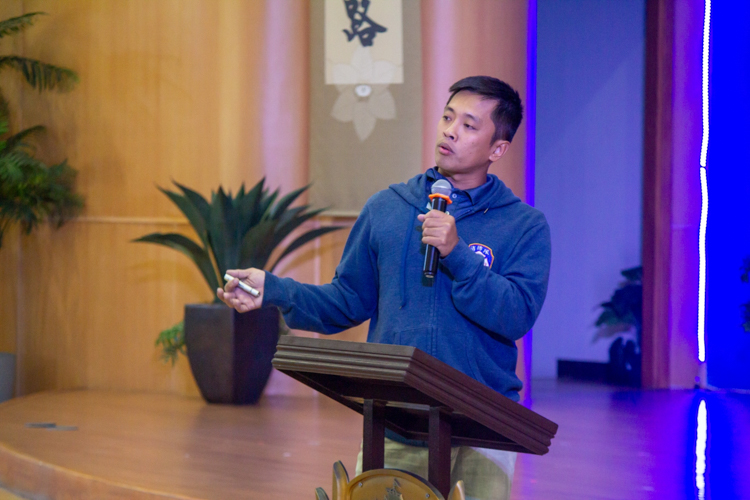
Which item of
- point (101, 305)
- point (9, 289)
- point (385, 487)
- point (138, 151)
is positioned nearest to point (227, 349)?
point (101, 305)

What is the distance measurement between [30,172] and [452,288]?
3.90m

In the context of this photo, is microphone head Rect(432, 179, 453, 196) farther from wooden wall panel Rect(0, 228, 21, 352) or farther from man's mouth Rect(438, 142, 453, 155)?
wooden wall panel Rect(0, 228, 21, 352)

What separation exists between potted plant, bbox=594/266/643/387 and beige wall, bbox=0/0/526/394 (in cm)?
197

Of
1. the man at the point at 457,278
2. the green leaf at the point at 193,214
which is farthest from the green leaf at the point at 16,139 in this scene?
the man at the point at 457,278

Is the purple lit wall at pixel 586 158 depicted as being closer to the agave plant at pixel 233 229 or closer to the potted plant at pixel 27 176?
the agave plant at pixel 233 229

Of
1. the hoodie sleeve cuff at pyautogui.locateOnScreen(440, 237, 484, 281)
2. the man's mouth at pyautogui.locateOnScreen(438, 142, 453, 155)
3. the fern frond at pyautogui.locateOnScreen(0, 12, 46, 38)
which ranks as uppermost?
the fern frond at pyautogui.locateOnScreen(0, 12, 46, 38)

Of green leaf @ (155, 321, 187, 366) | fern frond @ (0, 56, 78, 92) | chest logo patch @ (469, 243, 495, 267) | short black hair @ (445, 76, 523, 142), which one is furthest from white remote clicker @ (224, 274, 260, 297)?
fern frond @ (0, 56, 78, 92)

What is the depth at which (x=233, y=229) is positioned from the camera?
4.08 metres

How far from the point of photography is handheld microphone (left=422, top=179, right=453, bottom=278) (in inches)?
53.1

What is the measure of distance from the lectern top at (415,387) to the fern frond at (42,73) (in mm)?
4158

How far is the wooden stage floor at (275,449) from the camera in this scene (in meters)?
2.74

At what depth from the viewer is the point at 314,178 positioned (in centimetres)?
462

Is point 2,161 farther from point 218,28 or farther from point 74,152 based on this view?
point 218,28

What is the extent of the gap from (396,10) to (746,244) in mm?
2768
